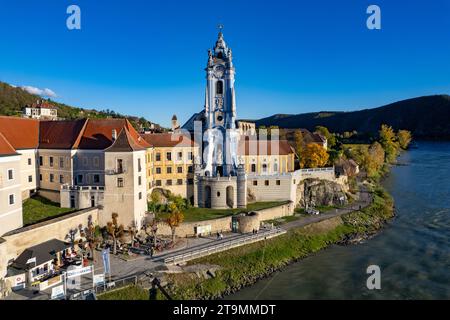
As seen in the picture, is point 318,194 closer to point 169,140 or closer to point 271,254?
point 271,254

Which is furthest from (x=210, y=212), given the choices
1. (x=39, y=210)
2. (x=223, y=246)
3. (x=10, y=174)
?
(x=10, y=174)

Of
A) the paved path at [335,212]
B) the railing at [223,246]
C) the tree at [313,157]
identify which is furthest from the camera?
the tree at [313,157]

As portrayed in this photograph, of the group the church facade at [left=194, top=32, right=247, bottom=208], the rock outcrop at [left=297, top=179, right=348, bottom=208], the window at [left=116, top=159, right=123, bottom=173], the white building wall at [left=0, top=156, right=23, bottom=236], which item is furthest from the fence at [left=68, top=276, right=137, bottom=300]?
the rock outcrop at [left=297, top=179, right=348, bottom=208]

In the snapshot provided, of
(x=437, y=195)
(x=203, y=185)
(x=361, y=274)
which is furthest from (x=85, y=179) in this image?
(x=437, y=195)

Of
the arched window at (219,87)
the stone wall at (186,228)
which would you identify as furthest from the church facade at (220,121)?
the stone wall at (186,228)

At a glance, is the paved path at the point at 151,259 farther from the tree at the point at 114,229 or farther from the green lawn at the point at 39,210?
the green lawn at the point at 39,210

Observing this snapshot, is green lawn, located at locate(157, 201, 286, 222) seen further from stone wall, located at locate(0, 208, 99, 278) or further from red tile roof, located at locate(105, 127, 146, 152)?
red tile roof, located at locate(105, 127, 146, 152)
